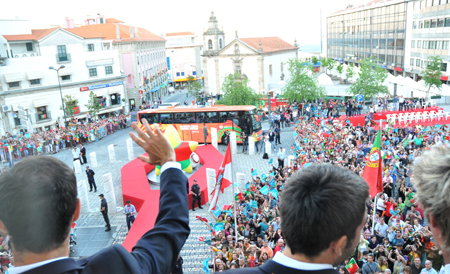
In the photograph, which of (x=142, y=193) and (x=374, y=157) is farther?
(x=142, y=193)

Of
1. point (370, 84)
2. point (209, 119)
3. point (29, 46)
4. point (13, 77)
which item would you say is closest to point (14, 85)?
point (13, 77)

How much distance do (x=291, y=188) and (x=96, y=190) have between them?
1848 centimetres

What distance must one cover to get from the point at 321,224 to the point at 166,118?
26.4m

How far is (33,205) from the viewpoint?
1.70m

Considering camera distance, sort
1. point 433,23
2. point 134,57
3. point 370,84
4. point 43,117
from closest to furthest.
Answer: point 370,84
point 43,117
point 433,23
point 134,57

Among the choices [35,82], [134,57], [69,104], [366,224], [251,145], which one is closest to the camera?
[366,224]

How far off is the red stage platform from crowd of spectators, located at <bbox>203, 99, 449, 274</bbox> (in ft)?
7.76

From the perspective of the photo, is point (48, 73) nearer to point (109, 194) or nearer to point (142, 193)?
point (109, 194)

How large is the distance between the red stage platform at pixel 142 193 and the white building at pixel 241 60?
107ft

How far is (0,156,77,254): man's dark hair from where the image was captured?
5.59ft

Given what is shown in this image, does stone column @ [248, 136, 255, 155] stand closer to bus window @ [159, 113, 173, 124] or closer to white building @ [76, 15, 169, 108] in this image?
bus window @ [159, 113, 173, 124]

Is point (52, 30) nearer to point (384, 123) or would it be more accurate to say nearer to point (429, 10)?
point (384, 123)

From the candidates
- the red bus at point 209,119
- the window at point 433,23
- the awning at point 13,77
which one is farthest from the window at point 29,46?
the window at point 433,23

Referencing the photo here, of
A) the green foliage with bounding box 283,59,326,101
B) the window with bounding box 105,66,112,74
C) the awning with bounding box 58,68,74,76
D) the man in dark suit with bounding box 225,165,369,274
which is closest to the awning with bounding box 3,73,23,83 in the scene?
the awning with bounding box 58,68,74,76
